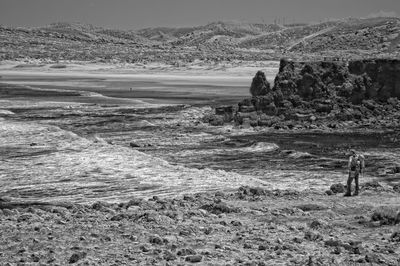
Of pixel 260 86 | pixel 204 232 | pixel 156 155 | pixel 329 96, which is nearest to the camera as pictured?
pixel 204 232

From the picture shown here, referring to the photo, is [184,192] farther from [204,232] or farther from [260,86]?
[260,86]

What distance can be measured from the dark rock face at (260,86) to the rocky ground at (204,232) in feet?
82.1

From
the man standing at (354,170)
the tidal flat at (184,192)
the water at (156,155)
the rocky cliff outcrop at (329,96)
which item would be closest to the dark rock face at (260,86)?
the rocky cliff outcrop at (329,96)

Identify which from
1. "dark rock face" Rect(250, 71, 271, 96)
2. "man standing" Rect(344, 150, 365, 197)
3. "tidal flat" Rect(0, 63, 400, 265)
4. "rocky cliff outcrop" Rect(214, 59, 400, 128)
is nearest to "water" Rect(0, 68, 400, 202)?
Answer: "tidal flat" Rect(0, 63, 400, 265)

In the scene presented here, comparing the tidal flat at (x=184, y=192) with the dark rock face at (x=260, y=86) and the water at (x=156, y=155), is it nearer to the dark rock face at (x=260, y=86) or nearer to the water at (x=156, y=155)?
the water at (x=156, y=155)

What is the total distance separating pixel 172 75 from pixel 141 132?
190 ft

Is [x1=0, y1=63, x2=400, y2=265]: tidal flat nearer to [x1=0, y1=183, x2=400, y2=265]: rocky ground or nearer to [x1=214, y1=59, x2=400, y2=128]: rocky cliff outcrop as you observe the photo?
[x1=0, y1=183, x2=400, y2=265]: rocky ground

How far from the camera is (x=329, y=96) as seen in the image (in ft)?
135

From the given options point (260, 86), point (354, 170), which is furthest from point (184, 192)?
point (260, 86)

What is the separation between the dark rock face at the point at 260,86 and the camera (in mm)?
44094

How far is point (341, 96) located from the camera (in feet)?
135

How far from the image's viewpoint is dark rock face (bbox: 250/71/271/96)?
44094mm

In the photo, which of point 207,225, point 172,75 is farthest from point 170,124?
point 172,75

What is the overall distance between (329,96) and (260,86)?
529 centimetres
